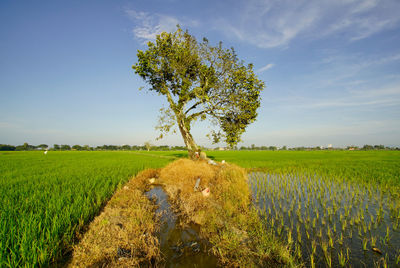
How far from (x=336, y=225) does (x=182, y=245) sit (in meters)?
4.39

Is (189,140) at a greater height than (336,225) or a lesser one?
greater

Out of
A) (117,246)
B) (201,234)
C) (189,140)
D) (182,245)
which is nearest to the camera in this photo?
(117,246)

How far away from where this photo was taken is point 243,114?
15719 millimetres

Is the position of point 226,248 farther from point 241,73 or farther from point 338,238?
point 241,73

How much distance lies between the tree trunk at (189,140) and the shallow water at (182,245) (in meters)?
10.8

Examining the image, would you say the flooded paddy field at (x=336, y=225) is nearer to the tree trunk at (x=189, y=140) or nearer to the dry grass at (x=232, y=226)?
the dry grass at (x=232, y=226)

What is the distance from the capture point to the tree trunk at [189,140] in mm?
16219

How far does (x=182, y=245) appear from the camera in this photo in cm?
383

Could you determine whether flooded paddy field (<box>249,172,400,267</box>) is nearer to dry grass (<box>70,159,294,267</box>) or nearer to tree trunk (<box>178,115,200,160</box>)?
dry grass (<box>70,159,294,267</box>)

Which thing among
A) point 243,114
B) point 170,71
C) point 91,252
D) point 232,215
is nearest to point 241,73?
point 243,114

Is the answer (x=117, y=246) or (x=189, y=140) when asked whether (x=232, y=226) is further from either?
(x=189, y=140)

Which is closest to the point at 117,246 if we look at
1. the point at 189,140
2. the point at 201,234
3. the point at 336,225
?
the point at 201,234

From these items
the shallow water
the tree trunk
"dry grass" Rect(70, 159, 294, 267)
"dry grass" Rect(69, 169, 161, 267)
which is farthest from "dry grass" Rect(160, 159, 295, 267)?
the tree trunk

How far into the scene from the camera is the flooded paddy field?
3.31m
